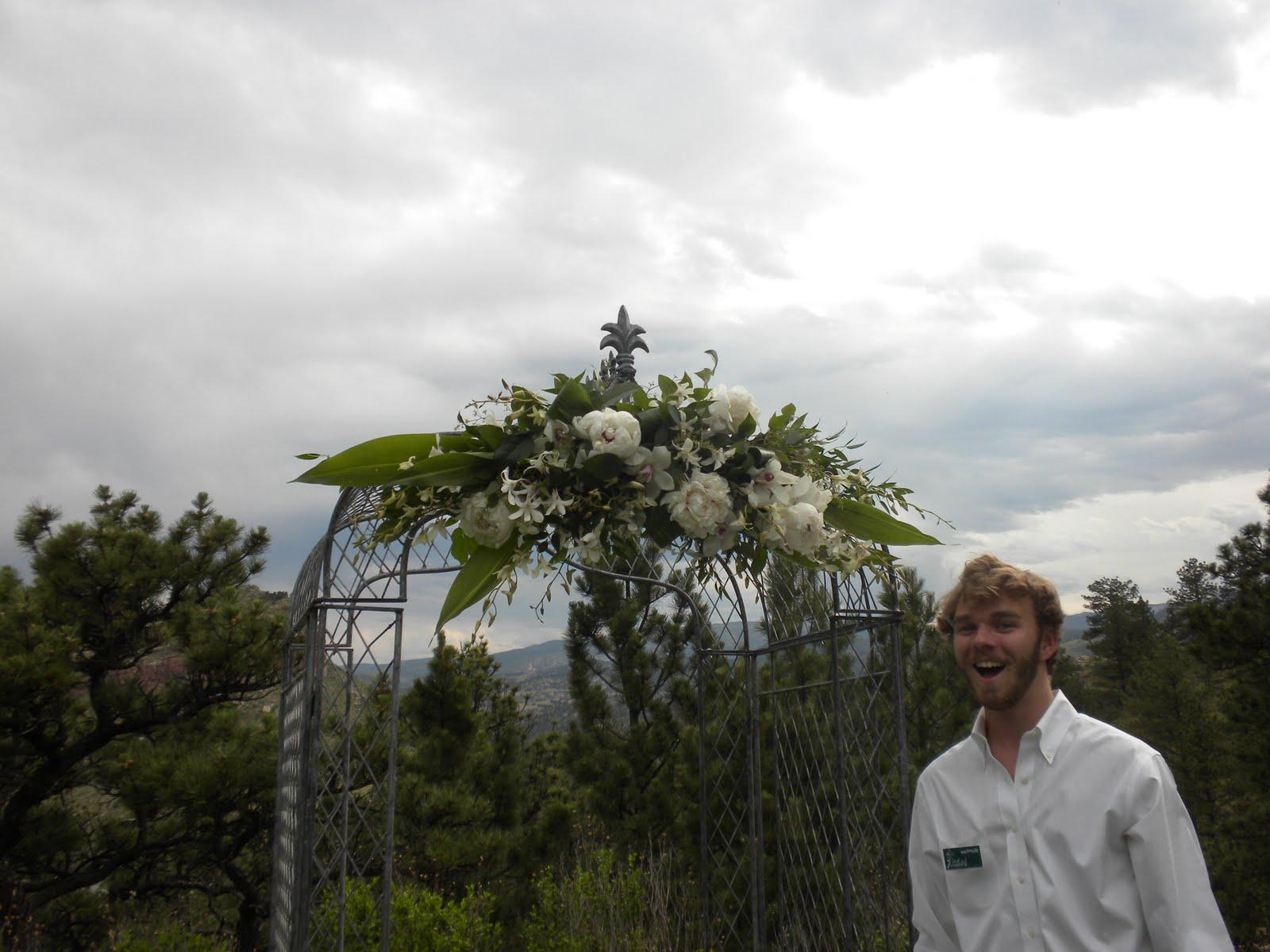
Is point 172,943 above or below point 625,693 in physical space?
below

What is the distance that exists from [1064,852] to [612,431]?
4.13 feet

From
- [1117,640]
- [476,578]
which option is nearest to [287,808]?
[476,578]

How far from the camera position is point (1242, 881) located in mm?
11430

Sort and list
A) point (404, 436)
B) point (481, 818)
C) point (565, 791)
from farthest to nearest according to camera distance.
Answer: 1. point (565, 791)
2. point (481, 818)
3. point (404, 436)

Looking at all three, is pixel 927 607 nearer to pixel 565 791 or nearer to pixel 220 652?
pixel 565 791

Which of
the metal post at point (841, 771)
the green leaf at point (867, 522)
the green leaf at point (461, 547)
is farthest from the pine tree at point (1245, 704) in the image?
the green leaf at point (461, 547)

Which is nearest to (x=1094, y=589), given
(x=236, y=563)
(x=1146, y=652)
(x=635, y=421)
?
(x=1146, y=652)

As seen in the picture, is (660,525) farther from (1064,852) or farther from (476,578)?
(1064,852)

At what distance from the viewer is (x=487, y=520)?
2.17m

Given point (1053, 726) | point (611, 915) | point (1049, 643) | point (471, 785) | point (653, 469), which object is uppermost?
point (653, 469)

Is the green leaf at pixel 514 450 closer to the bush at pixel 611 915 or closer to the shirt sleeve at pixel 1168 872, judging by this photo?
the shirt sleeve at pixel 1168 872

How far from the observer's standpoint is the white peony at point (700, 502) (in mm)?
2242

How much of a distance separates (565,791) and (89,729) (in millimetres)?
4146

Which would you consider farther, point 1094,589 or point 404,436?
point 1094,589
